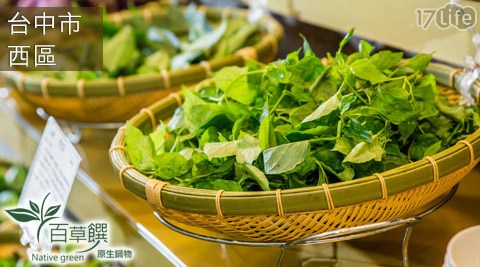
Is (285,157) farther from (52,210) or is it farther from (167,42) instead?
(167,42)

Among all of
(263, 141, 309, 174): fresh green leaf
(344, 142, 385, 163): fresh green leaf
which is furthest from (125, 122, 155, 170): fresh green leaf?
(344, 142, 385, 163): fresh green leaf

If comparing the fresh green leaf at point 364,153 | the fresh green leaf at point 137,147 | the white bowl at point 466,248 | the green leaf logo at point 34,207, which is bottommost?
the green leaf logo at point 34,207

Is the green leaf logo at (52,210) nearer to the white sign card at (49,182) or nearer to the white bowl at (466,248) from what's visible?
the white sign card at (49,182)

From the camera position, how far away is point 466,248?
0.92 meters

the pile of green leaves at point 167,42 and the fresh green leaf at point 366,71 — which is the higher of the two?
the fresh green leaf at point 366,71

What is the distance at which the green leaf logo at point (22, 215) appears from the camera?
121cm

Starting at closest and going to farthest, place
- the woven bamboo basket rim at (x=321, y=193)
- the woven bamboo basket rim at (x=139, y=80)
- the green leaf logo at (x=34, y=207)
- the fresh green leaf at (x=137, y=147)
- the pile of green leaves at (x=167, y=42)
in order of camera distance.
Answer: the woven bamboo basket rim at (x=321, y=193) → the fresh green leaf at (x=137, y=147) → the green leaf logo at (x=34, y=207) → the woven bamboo basket rim at (x=139, y=80) → the pile of green leaves at (x=167, y=42)

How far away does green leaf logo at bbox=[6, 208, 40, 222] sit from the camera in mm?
1212

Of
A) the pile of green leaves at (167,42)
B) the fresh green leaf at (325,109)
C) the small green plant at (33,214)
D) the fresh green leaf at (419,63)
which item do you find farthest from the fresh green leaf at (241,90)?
the pile of green leaves at (167,42)

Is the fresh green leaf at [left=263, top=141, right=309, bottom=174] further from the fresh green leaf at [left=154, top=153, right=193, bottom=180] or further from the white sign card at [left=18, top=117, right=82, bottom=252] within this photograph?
the white sign card at [left=18, top=117, right=82, bottom=252]

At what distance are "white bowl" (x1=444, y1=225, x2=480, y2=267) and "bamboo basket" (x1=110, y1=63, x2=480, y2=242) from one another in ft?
0.25

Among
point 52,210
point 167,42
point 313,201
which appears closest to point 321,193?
point 313,201

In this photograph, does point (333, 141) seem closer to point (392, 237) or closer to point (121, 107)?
point (392, 237)

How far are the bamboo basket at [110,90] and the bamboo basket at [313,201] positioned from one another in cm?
52
